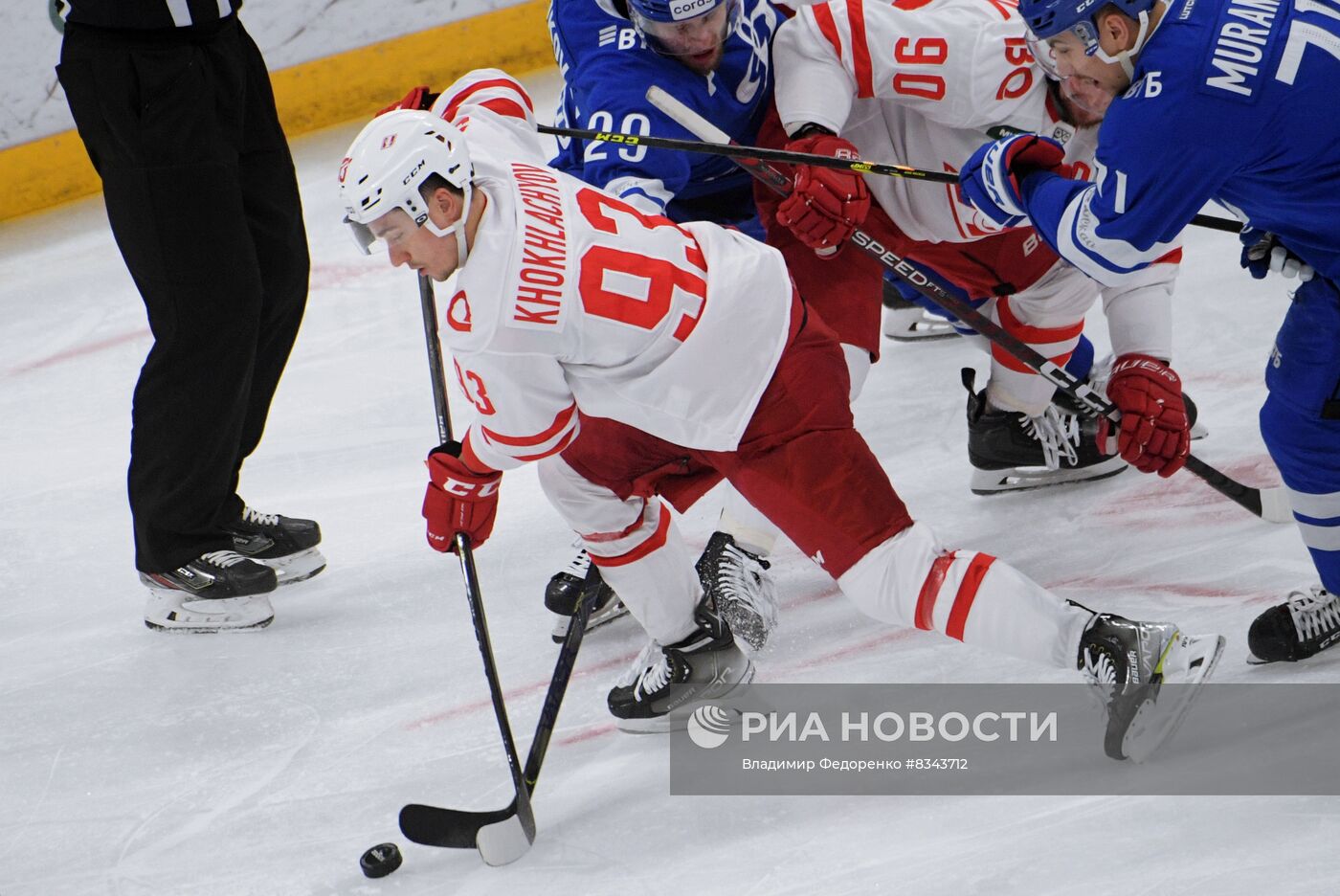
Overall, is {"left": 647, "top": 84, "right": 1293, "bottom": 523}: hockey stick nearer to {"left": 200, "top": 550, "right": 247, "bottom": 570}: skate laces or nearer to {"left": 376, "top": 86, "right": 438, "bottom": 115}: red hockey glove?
{"left": 376, "top": 86, "right": 438, "bottom": 115}: red hockey glove

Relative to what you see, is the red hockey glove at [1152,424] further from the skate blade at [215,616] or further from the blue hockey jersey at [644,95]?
the skate blade at [215,616]

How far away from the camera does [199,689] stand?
2.52 metres

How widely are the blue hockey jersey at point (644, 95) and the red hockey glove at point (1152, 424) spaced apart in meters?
0.75

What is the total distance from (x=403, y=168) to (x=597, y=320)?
1.00 ft

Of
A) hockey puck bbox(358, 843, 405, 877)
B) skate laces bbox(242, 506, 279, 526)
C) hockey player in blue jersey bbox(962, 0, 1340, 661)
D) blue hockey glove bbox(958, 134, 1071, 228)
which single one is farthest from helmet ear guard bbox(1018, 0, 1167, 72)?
skate laces bbox(242, 506, 279, 526)

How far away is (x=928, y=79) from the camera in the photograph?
2.47 m

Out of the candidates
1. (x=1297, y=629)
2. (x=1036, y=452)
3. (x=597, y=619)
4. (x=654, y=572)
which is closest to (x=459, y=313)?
(x=654, y=572)

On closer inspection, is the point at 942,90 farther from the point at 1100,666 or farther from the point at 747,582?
the point at 1100,666

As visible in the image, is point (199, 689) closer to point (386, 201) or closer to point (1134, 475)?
point (386, 201)

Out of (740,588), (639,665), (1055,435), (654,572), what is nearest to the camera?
(654,572)

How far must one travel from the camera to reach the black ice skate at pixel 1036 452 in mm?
2787

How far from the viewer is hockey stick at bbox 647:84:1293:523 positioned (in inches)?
94.8

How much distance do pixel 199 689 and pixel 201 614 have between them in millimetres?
194

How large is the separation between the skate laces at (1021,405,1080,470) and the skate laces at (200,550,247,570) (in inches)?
59.1
